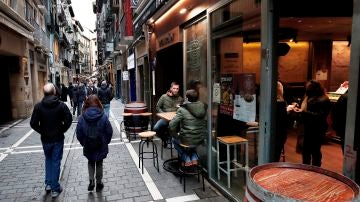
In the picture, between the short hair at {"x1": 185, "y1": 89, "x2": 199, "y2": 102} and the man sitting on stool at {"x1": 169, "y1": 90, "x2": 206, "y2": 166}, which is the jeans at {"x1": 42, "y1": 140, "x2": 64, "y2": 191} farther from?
the short hair at {"x1": 185, "y1": 89, "x2": 199, "y2": 102}

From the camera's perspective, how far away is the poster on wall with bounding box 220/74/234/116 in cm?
534

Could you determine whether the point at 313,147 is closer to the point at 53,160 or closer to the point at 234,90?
the point at 234,90

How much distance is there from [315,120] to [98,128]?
393 cm

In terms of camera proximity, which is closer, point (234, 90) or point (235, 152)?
point (234, 90)

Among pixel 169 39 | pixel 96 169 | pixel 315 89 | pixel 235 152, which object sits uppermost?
pixel 169 39

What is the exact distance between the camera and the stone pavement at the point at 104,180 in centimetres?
552

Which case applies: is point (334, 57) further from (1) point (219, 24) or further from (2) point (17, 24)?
(2) point (17, 24)

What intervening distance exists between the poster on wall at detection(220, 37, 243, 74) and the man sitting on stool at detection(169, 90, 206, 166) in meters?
0.77

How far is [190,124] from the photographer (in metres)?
5.85

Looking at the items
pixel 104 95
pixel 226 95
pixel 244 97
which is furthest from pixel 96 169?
pixel 104 95

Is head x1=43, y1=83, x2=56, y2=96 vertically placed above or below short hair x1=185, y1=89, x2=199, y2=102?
above

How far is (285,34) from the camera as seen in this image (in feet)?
35.3

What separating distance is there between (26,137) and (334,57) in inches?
467

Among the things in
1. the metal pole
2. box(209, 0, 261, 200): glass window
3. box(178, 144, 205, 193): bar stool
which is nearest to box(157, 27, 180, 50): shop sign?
box(209, 0, 261, 200): glass window
